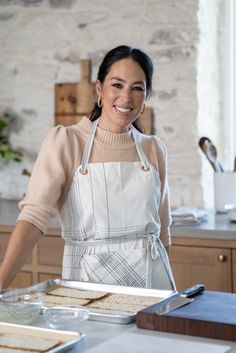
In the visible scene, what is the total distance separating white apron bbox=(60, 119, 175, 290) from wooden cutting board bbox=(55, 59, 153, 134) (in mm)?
1653

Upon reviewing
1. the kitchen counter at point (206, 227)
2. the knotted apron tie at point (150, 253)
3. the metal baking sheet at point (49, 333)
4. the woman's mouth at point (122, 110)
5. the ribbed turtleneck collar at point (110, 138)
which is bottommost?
the metal baking sheet at point (49, 333)

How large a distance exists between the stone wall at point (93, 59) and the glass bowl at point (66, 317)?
2242 mm

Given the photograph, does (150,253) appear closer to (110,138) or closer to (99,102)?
(110,138)

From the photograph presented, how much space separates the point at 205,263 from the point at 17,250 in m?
1.29

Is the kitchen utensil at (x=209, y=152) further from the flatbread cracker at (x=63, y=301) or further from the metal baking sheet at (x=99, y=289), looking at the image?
the flatbread cracker at (x=63, y=301)

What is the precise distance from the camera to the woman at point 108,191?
2.33m

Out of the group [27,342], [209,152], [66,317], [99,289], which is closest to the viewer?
[27,342]

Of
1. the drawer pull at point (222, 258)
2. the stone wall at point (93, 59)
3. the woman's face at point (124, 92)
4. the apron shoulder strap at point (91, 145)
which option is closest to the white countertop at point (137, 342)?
the apron shoulder strap at point (91, 145)

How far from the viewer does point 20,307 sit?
1.73 meters

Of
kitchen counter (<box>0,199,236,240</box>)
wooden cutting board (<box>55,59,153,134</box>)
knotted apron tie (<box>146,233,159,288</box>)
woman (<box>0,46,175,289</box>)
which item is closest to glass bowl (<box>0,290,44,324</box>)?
woman (<box>0,46,175,289</box>)

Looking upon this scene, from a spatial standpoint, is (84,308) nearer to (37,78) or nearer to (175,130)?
(175,130)

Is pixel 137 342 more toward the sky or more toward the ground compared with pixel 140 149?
more toward the ground

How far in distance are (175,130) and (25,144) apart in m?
0.98

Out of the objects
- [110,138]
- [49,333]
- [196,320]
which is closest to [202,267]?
[110,138]
